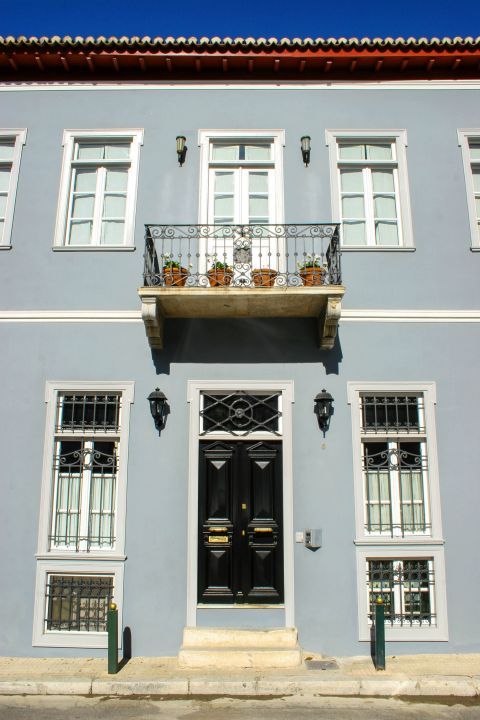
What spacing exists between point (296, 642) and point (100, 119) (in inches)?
320

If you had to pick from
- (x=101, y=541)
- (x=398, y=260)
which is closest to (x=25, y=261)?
(x=101, y=541)

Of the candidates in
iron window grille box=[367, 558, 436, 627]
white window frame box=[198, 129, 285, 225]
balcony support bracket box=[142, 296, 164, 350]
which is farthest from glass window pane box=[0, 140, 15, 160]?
iron window grille box=[367, 558, 436, 627]

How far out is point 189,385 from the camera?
25.8ft

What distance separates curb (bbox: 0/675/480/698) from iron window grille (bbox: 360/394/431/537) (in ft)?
6.10

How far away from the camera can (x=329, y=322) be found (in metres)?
7.59

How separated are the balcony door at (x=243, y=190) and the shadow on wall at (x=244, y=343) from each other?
3.23 ft

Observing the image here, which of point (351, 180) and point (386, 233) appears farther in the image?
point (351, 180)

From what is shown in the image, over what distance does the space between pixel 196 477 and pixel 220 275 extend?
9.19ft

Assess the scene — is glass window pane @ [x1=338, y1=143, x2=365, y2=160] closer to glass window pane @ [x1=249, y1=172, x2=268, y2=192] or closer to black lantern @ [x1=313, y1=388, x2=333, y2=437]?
glass window pane @ [x1=249, y1=172, x2=268, y2=192]

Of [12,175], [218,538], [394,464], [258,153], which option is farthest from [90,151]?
[394,464]

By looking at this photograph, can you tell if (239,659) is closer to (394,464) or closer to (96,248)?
(394,464)

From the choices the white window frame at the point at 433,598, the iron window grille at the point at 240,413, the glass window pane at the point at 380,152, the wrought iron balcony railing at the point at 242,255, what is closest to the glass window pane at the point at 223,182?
the wrought iron balcony railing at the point at 242,255

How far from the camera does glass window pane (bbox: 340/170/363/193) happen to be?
877cm

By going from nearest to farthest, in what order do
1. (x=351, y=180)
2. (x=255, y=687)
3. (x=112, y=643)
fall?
(x=255, y=687) < (x=112, y=643) < (x=351, y=180)
